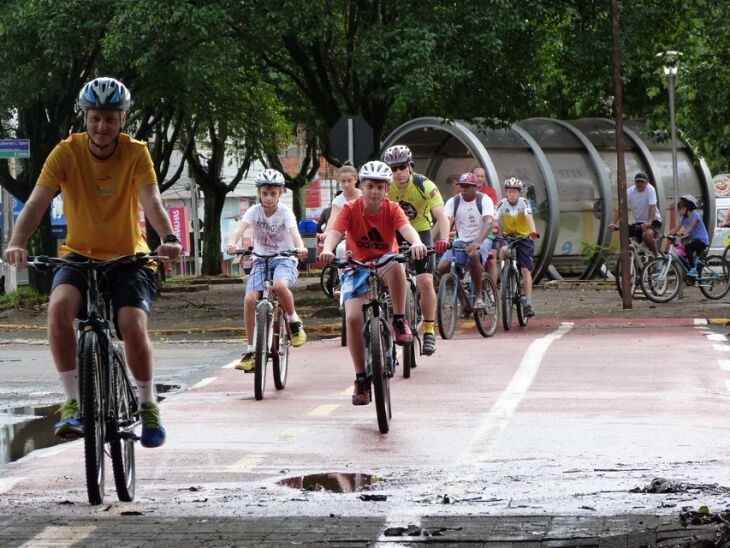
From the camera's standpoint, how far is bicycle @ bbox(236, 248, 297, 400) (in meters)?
12.5

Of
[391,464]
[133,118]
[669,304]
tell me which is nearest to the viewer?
[391,464]

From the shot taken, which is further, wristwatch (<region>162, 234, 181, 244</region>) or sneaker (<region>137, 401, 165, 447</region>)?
sneaker (<region>137, 401, 165, 447</region>)

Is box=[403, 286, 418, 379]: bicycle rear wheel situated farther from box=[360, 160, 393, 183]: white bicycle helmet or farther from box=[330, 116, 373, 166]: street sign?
box=[330, 116, 373, 166]: street sign

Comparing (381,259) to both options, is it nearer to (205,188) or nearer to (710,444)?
(710,444)

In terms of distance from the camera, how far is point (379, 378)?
1011 centimetres

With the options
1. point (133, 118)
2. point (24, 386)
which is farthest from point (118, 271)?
point (133, 118)

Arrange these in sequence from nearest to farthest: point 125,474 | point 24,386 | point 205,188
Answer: point 125,474 < point 24,386 < point 205,188

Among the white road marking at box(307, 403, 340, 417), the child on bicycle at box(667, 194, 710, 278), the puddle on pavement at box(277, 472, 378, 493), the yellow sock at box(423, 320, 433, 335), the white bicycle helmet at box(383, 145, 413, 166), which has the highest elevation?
the white bicycle helmet at box(383, 145, 413, 166)

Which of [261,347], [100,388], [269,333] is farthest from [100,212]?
[269,333]

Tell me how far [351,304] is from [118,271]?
3352 mm

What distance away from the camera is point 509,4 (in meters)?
24.3

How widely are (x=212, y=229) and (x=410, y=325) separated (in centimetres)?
3417

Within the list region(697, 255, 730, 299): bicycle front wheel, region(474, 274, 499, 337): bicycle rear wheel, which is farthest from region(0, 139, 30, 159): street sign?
region(697, 255, 730, 299): bicycle front wheel

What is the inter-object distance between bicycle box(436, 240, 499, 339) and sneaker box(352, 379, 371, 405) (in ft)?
21.8
